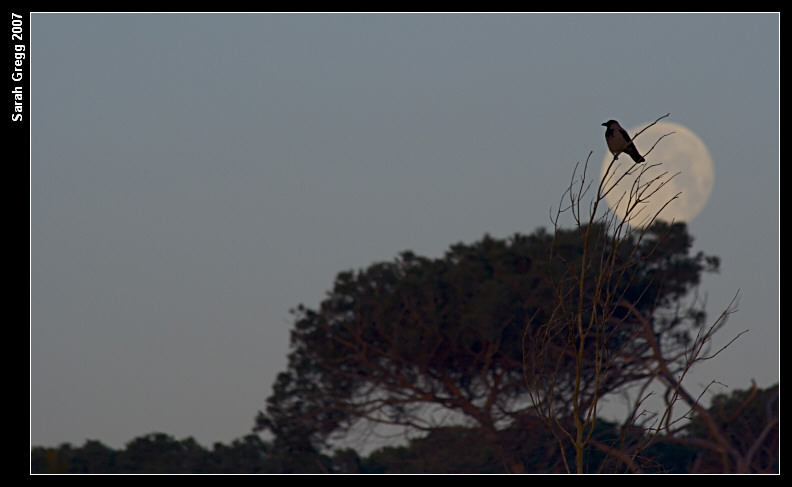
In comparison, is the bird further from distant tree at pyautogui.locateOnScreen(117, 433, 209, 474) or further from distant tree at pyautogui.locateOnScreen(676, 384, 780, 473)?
distant tree at pyautogui.locateOnScreen(117, 433, 209, 474)

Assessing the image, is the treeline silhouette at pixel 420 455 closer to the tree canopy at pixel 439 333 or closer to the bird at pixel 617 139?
the tree canopy at pixel 439 333

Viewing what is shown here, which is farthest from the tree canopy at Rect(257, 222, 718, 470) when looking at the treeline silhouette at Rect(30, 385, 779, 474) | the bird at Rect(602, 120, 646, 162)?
the bird at Rect(602, 120, 646, 162)

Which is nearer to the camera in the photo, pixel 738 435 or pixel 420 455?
pixel 420 455

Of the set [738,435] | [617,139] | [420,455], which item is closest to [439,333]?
[420,455]

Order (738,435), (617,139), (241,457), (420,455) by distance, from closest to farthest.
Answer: (617,139) → (420,455) → (738,435) → (241,457)

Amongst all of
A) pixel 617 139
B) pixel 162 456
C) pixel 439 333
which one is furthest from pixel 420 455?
pixel 617 139

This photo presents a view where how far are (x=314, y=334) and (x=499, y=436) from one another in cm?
457

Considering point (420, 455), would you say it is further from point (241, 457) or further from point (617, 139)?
point (617, 139)

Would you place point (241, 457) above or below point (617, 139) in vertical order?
below

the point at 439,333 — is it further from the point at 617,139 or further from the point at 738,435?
the point at 617,139

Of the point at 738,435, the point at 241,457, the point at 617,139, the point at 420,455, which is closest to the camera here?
the point at 617,139
